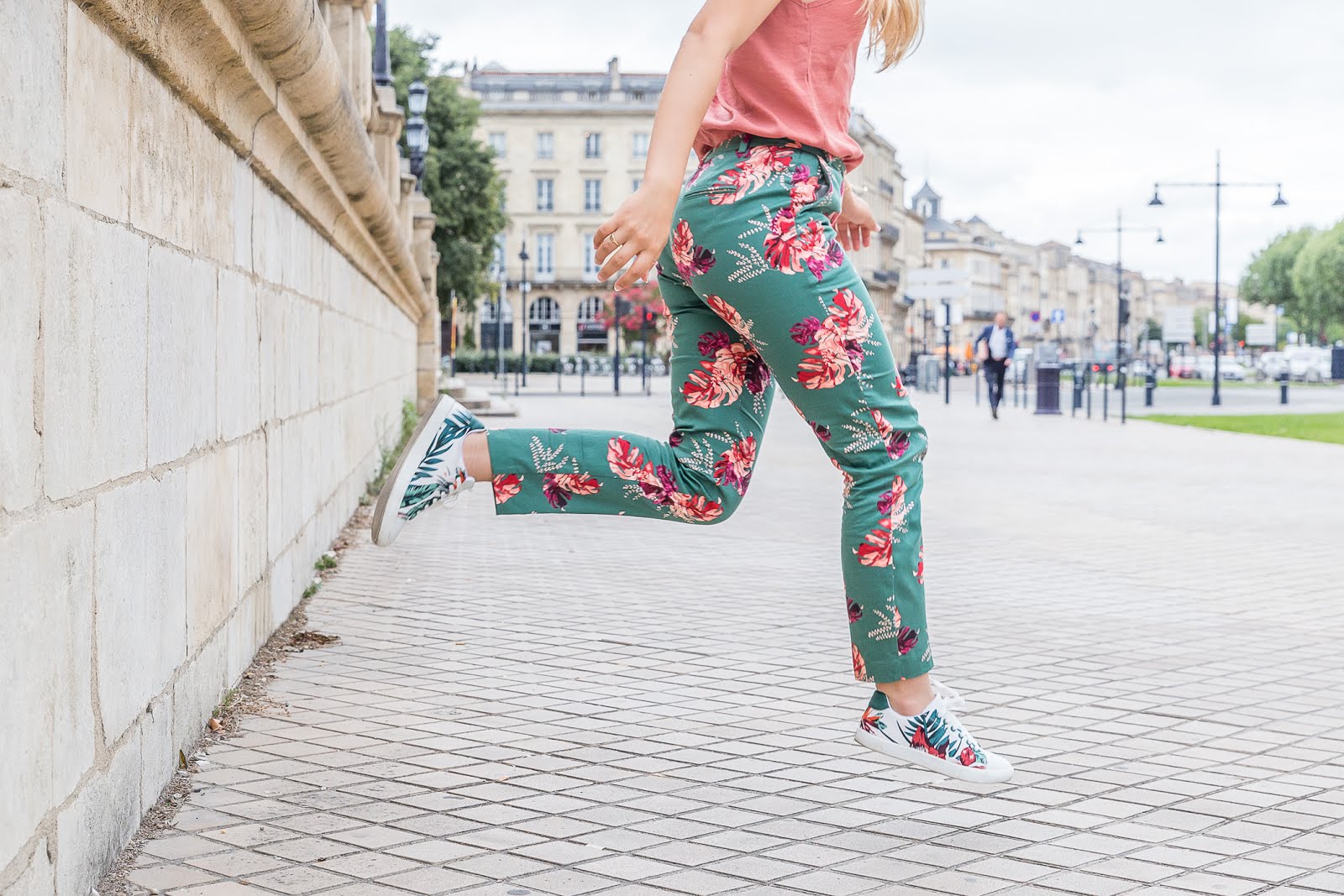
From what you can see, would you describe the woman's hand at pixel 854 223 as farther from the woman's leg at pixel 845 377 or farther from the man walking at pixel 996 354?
the man walking at pixel 996 354

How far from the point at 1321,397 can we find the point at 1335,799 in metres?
47.0

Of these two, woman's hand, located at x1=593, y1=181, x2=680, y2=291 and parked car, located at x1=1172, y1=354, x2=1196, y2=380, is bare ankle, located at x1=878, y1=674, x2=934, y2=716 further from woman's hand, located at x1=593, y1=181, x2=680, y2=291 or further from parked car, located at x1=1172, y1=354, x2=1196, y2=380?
parked car, located at x1=1172, y1=354, x2=1196, y2=380

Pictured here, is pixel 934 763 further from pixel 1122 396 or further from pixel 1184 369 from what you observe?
pixel 1184 369

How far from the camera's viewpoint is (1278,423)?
27.8 metres

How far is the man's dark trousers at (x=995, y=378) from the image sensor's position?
29266 millimetres

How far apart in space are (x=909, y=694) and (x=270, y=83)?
7.68 feet

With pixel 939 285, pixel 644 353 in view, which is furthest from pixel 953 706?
pixel 644 353

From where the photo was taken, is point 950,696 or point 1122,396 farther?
point 1122,396

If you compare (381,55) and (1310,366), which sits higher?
(381,55)

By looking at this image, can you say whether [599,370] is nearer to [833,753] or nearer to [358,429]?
[358,429]

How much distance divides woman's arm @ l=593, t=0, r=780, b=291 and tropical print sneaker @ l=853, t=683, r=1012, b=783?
3.52 ft

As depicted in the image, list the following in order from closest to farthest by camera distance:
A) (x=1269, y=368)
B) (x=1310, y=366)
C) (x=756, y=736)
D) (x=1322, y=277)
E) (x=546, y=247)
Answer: (x=756, y=736)
(x=1310, y=366)
(x=1269, y=368)
(x=546, y=247)
(x=1322, y=277)

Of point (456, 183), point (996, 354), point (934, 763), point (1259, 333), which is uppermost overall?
point (456, 183)

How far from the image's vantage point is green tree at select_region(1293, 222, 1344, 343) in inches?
4503
